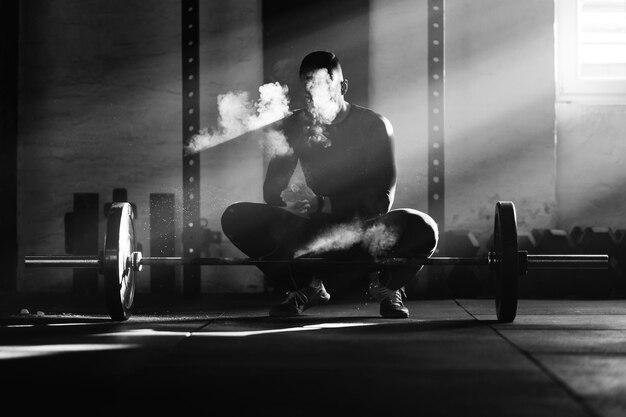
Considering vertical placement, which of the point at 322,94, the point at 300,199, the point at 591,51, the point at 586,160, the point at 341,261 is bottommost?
the point at 341,261

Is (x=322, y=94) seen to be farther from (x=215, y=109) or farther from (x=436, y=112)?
(x=215, y=109)

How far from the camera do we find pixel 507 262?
107 inches

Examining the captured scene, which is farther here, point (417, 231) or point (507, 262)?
point (417, 231)

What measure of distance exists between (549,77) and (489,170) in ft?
2.00

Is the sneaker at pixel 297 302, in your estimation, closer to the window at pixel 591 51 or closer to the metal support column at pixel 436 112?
the metal support column at pixel 436 112

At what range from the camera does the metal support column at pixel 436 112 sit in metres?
4.11

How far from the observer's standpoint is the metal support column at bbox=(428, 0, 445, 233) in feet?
13.5

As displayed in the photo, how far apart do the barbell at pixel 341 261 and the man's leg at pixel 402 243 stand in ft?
0.77

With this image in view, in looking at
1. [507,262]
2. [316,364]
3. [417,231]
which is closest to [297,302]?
[417,231]

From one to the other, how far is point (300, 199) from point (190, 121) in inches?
46.8

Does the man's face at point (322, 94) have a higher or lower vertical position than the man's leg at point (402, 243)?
higher

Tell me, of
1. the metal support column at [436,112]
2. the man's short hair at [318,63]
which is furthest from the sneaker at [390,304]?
the metal support column at [436,112]

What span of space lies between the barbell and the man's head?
69 centimetres

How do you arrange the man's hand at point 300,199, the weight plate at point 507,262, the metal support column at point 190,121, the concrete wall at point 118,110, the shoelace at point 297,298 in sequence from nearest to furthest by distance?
1. the weight plate at point 507,262
2. the man's hand at point 300,199
3. the shoelace at point 297,298
4. the metal support column at point 190,121
5. the concrete wall at point 118,110
